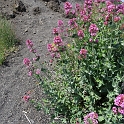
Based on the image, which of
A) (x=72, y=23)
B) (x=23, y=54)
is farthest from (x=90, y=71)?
(x=23, y=54)

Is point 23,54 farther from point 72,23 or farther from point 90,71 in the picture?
point 90,71

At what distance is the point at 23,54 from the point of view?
593cm

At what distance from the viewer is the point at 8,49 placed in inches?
237

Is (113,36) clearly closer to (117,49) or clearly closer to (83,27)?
(117,49)

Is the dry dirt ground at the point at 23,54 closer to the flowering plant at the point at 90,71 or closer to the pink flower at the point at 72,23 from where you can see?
the flowering plant at the point at 90,71

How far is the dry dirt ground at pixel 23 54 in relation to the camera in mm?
4430

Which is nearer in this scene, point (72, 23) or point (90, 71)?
point (90, 71)

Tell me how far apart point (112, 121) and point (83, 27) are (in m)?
1.50

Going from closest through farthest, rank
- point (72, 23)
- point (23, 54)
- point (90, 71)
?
point (90, 71)
point (72, 23)
point (23, 54)

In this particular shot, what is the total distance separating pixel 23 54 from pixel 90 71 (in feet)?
8.46

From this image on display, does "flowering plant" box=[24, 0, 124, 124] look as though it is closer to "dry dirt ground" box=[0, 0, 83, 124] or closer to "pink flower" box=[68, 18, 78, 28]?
"pink flower" box=[68, 18, 78, 28]

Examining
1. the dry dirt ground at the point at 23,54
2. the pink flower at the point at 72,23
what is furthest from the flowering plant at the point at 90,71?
the dry dirt ground at the point at 23,54

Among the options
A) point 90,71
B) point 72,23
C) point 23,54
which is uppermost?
point 72,23

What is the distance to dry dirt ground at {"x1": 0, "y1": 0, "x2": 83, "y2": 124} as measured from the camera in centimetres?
443
